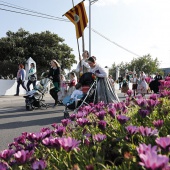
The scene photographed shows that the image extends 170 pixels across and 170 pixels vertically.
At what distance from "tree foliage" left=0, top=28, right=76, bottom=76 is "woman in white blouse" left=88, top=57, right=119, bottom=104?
2794 cm

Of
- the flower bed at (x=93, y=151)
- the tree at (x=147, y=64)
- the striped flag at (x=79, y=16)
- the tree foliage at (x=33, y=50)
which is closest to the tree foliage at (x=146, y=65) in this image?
the tree at (x=147, y=64)

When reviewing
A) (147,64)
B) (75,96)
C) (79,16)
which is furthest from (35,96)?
(147,64)

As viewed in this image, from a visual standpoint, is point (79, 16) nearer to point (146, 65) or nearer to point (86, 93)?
point (86, 93)

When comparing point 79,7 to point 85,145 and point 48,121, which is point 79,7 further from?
point 85,145

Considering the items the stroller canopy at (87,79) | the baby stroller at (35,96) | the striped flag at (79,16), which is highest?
the striped flag at (79,16)

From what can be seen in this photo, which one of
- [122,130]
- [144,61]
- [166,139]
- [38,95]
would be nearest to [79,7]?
[38,95]

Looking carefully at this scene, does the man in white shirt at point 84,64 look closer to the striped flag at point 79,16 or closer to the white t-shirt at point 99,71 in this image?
the white t-shirt at point 99,71

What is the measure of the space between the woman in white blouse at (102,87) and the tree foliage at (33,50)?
91.7ft

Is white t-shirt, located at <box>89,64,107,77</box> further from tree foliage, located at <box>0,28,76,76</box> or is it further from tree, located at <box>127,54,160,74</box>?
tree, located at <box>127,54,160,74</box>

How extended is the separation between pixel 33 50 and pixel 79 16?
24438 mm

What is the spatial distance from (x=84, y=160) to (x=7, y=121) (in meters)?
6.04

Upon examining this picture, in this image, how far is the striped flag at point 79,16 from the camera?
12.9 m

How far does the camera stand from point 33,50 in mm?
36688

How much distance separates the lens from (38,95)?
9.74 meters
